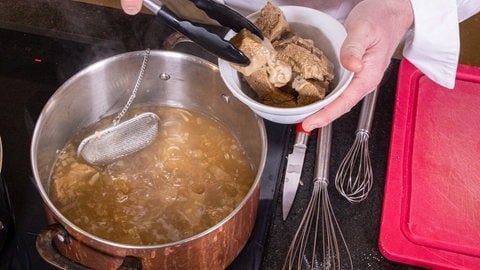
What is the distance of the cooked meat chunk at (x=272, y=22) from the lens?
0.91m

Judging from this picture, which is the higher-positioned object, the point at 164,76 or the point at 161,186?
the point at 164,76

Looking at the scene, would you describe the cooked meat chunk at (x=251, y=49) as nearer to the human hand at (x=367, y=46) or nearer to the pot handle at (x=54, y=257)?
the human hand at (x=367, y=46)

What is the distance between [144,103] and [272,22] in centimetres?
34

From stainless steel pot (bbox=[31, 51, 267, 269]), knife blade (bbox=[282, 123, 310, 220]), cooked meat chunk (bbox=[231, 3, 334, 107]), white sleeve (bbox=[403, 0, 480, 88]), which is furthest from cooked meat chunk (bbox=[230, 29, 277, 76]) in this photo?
white sleeve (bbox=[403, 0, 480, 88])

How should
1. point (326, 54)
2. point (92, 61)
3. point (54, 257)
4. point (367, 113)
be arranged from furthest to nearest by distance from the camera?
point (92, 61)
point (367, 113)
point (326, 54)
point (54, 257)

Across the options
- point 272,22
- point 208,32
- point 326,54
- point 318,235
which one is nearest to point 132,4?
point 208,32

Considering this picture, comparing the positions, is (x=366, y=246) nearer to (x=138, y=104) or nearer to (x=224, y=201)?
(x=224, y=201)

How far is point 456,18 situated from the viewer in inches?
39.8

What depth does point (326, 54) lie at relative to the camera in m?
0.95

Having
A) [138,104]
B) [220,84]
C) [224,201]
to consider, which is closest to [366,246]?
[224,201]

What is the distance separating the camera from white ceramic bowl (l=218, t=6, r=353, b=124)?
2.82 ft

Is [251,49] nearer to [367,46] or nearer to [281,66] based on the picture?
[281,66]

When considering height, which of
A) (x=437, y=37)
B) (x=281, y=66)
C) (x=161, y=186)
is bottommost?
(x=161, y=186)

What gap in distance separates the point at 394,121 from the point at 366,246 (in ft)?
0.87
